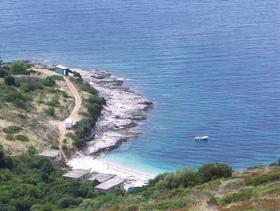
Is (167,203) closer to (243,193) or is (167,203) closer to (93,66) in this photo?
(243,193)

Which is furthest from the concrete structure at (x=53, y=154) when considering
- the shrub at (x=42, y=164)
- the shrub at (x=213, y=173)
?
the shrub at (x=213, y=173)

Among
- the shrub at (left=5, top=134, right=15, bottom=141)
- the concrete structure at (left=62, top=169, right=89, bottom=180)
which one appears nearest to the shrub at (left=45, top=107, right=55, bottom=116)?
the shrub at (left=5, top=134, right=15, bottom=141)

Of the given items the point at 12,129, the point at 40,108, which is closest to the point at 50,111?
the point at 40,108

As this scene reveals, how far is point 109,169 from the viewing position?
66750 mm

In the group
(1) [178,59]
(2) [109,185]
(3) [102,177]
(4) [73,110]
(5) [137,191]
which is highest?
(1) [178,59]

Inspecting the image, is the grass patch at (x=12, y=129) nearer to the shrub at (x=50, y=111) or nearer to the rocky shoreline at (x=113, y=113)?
the rocky shoreline at (x=113, y=113)

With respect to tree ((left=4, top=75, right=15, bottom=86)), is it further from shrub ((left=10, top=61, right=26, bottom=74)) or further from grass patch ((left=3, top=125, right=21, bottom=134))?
grass patch ((left=3, top=125, right=21, bottom=134))

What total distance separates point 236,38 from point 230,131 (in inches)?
1980

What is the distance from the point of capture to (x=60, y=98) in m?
83.9

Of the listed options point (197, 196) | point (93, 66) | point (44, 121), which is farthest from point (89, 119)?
point (197, 196)

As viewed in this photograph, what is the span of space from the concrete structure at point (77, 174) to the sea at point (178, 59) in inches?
355

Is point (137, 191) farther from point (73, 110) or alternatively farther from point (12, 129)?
point (73, 110)

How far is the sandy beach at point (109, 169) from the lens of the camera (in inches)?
2512

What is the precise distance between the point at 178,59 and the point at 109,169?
5137 cm
